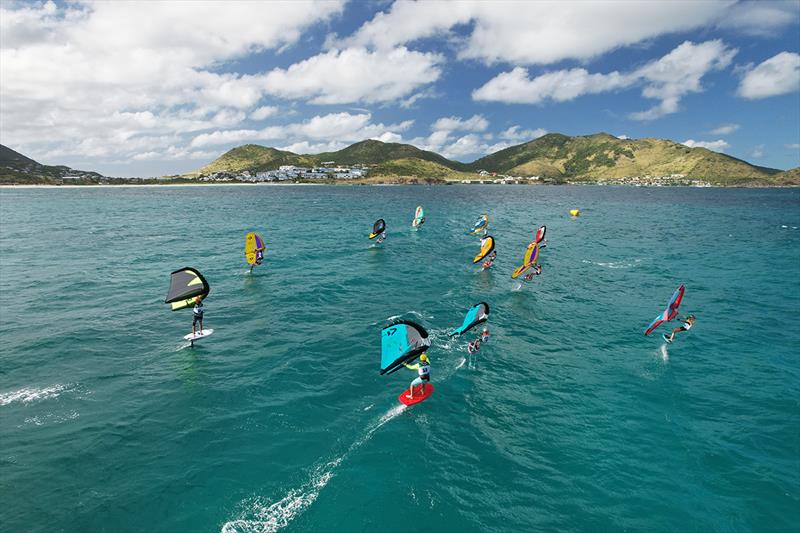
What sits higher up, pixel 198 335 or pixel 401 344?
pixel 401 344

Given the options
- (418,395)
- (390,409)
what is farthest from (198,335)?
(418,395)

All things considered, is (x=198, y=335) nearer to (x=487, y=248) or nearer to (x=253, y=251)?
(x=253, y=251)

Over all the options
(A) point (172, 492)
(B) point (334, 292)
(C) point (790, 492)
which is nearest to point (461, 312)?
(B) point (334, 292)

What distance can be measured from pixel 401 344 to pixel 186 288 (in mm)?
16429

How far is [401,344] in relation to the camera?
19078 mm

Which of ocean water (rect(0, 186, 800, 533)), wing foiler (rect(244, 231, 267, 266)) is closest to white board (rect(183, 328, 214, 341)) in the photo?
ocean water (rect(0, 186, 800, 533))

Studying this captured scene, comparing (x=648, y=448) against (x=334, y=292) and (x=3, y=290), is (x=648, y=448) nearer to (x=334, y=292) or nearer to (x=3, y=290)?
(x=334, y=292)

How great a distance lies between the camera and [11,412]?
19359 mm

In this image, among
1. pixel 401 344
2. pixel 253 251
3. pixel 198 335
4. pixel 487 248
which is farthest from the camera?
pixel 487 248

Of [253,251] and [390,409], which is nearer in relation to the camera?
[390,409]

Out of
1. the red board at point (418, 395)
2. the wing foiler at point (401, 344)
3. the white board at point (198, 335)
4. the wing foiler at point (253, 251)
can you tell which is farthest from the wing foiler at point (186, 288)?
the wing foiler at point (253, 251)

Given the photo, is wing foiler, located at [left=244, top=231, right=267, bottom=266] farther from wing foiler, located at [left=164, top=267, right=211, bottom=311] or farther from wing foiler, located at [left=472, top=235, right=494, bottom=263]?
wing foiler, located at [left=472, top=235, right=494, bottom=263]

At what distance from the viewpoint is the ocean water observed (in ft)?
46.6

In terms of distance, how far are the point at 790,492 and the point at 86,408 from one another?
31252 millimetres
